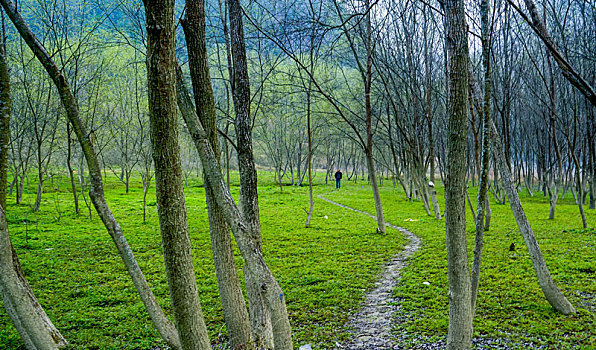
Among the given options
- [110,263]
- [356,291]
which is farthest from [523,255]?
[110,263]

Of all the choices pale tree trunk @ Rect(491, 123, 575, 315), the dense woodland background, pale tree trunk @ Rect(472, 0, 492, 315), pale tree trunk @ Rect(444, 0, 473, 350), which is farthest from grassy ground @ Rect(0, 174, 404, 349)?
the dense woodland background

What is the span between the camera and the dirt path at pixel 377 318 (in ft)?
14.0

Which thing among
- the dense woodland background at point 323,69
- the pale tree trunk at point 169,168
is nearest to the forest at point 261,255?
the pale tree trunk at point 169,168

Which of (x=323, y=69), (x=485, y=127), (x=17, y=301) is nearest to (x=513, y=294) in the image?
(x=485, y=127)

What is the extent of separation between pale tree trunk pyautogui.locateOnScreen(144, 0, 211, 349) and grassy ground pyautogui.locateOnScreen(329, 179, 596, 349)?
2.95 meters

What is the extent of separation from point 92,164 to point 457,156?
10.1 feet

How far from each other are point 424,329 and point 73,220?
48.2ft

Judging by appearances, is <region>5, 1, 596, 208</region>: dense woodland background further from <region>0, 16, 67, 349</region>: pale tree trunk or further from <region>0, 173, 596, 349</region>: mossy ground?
<region>0, 173, 596, 349</region>: mossy ground

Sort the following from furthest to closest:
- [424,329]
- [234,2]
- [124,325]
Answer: [124,325]
[424,329]
[234,2]

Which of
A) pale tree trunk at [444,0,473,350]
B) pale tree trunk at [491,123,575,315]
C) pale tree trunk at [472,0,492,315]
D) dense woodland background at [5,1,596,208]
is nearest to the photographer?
pale tree trunk at [444,0,473,350]

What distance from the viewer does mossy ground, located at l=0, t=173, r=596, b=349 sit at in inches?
177

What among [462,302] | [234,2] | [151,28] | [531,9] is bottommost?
[462,302]

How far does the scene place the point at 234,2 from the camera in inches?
131

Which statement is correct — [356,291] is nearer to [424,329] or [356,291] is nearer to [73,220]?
[424,329]
